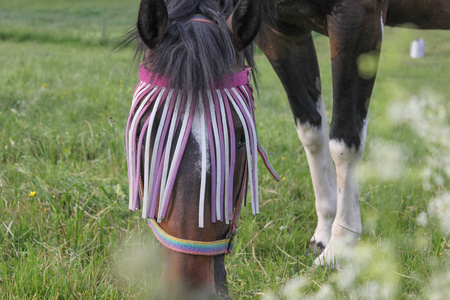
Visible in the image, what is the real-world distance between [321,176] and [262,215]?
479 mm

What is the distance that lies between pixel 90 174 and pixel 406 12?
241 cm

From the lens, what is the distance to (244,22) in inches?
62.9

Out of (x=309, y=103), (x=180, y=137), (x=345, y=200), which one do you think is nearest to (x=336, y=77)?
(x=309, y=103)

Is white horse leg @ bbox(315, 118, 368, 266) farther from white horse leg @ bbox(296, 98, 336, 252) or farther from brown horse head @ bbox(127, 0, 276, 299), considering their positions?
brown horse head @ bbox(127, 0, 276, 299)

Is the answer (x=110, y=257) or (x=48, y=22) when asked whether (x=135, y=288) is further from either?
(x=48, y=22)

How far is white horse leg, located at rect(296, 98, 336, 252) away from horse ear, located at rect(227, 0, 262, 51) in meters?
1.38

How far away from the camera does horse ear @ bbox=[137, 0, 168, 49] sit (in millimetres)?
1500

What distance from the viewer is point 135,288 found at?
208cm

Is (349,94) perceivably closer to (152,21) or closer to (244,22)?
(244,22)

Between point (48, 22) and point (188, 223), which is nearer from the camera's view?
point (188, 223)

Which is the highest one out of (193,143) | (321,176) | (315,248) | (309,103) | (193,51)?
(193,51)

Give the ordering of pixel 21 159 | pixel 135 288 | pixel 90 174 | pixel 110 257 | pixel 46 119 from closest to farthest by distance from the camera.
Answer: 1. pixel 135 288
2. pixel 110 257
3. pixel 90 174
4. pixel 21 159
5. pixel 46 119

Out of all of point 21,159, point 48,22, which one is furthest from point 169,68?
point 48,22

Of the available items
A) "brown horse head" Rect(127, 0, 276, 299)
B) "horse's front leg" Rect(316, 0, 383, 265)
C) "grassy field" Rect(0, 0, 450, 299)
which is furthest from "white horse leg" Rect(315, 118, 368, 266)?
"brown horse head" Rect(127, 0, 276, 299)
